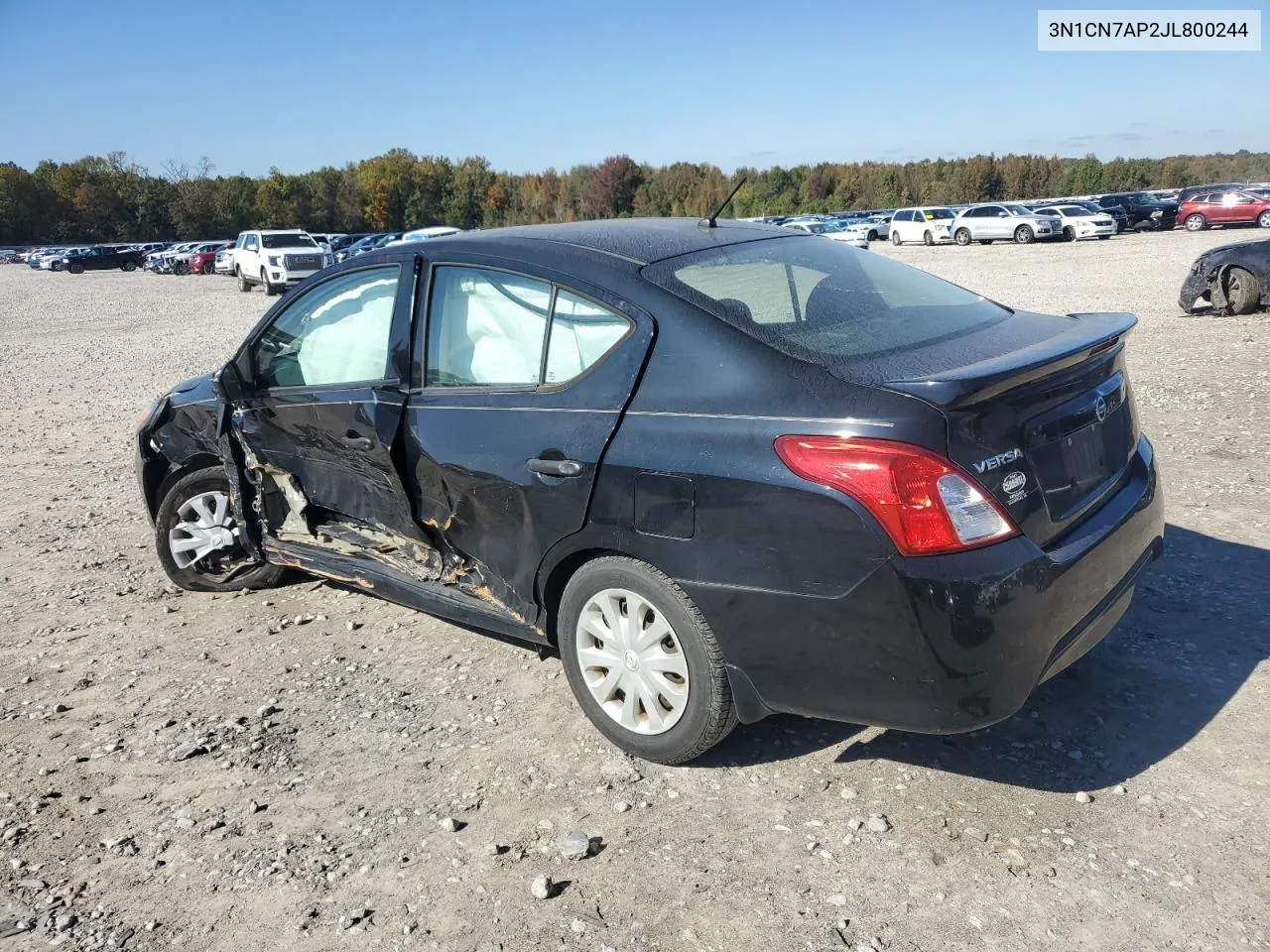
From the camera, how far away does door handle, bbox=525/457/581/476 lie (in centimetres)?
324

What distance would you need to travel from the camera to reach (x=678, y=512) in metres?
2.99

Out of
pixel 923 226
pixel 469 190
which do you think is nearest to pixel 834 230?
pixel 923 226

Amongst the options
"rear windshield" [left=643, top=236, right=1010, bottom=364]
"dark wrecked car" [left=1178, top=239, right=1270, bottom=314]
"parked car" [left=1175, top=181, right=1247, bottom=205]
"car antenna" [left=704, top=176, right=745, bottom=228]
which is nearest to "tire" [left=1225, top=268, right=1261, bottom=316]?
"dark wrecked car" [left=1178, top=239, right=1270, bottom=314]

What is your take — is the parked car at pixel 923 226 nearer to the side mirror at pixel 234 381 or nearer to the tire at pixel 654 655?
the side mirror at pixel 234 381

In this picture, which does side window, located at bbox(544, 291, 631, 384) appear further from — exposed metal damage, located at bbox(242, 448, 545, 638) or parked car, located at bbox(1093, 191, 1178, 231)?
parked car, located at bbox(1093, 191, 1178, 231)

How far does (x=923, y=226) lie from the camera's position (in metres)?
41.0

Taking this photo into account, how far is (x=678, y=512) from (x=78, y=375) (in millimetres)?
13775

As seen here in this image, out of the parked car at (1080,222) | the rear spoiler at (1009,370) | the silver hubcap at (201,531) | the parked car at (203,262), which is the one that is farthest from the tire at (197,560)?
the parked car at (203,262)

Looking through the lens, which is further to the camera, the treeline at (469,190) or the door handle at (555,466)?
the treeline at (469,190)

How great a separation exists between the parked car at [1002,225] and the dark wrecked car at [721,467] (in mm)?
36730

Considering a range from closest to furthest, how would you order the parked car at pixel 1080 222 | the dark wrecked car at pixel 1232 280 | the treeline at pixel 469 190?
the dark wrecked car at pixel 1232 280
the parked car at pixel 1080 222
the treeline at pixel 469 190

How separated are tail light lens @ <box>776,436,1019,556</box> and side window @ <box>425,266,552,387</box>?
50.7 inches

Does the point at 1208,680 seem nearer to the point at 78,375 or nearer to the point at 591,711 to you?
the point at 591,711

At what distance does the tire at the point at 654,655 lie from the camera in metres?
3.06
